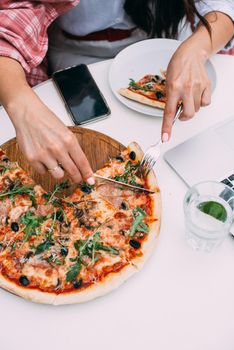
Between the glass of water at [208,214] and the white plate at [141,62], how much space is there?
362mm

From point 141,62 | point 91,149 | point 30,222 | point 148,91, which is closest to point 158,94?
point 148,91

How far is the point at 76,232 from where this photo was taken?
3.24 feet

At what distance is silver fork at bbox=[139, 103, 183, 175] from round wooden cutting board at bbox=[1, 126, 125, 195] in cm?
8

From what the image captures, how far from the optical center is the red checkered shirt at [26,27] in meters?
1.04

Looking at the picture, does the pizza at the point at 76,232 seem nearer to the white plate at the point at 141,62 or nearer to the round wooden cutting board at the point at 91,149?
the round wooden cutting board at the point at 91,149

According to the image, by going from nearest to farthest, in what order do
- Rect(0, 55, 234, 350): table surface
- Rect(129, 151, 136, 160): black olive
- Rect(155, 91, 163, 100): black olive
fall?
Rect(0, 55, 234, 350): table surface, Rect(129, 151, 136, 160): black olive, Rect(155, 91, 163, 100): black olive

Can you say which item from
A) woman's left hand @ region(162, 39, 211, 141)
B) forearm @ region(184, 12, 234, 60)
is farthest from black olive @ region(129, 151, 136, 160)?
forearm @ region(184, 12, 234, 60)

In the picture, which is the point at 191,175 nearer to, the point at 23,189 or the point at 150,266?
the point at 150,266

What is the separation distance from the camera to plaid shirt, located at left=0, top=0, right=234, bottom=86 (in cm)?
104

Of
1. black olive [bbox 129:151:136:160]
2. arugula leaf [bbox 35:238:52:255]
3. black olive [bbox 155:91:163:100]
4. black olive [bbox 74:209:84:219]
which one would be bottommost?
arugula leaf [bbox 35:238:52:255]

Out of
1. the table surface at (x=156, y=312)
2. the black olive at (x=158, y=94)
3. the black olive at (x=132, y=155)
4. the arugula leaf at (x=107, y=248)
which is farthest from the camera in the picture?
the black olive at (x=158, y=94)

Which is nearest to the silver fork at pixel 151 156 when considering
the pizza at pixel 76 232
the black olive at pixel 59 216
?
the pizza at pixel 76 232

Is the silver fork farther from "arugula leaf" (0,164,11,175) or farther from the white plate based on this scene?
"arugula leaf" (0,164,11,175)

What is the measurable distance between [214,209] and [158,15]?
666 millimetres
